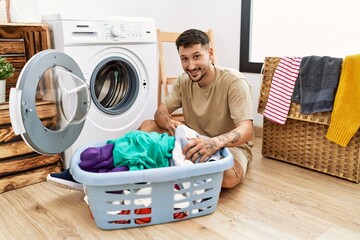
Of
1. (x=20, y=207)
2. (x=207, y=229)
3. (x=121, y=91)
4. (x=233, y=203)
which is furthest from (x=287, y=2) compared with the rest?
(x=20, y=207)

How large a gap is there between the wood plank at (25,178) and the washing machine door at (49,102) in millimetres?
397

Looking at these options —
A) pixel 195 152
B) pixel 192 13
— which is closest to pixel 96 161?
pixel 195 152

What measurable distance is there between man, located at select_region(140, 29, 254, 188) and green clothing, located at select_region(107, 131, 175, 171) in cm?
20

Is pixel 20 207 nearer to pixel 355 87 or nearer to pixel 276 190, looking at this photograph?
pixel 276 190

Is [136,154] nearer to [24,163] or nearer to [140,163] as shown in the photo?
[140,163]

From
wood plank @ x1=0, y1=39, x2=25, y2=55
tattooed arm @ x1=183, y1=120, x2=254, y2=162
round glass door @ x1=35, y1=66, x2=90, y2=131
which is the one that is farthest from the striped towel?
wood plank @ x1=0, y1=39, x2=25, y2=55

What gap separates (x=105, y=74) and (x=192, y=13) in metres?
1.33

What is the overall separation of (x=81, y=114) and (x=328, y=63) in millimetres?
1285

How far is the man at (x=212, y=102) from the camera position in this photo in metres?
1.55

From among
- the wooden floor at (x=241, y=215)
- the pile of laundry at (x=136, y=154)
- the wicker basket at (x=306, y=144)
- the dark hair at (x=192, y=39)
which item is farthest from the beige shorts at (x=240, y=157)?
the dark hair at (x=192, y=39)

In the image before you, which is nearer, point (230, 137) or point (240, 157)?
point (230, 137)

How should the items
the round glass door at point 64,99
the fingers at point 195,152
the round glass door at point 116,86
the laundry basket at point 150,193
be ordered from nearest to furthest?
the laundry basket at point 150,193 → the fingers at point 195,152 → the round glass door at point 64,99 → the round glass door at point 116,86

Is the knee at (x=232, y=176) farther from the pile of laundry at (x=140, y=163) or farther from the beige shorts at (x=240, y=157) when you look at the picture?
the pile of laundry at (x=140, y=163)

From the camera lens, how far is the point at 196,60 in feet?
5.28
